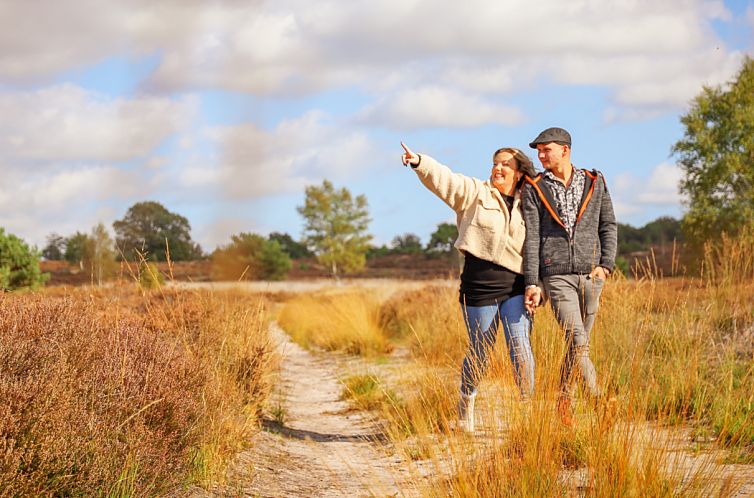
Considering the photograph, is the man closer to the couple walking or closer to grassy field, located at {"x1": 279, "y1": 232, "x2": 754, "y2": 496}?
the couple walking

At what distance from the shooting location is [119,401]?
3.79m

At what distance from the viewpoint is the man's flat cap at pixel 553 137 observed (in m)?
4.93

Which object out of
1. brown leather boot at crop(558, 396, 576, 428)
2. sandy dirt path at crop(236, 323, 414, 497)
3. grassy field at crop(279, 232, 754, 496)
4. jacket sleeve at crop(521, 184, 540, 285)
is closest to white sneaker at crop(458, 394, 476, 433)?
grassy field at crop(279, 232, 754, 496)

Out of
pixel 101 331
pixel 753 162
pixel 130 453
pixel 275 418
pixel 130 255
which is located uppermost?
pixel 753 162

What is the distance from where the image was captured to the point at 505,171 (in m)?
5.20

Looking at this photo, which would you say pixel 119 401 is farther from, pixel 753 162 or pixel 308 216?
pixel 308 216

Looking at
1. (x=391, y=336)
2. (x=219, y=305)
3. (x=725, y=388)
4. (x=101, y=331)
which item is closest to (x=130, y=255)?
(x=101, y=331)

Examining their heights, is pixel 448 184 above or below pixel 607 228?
above

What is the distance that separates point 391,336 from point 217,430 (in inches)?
379

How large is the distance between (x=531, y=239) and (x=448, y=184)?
26.3 inches

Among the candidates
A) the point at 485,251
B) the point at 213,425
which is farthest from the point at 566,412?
the point at 213,425

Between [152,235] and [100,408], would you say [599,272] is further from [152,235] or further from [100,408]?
[152,235]

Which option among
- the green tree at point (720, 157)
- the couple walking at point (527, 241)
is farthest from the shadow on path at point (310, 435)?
the green tree at point (720, 157)

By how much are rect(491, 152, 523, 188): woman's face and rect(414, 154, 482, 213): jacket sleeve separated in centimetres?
15
